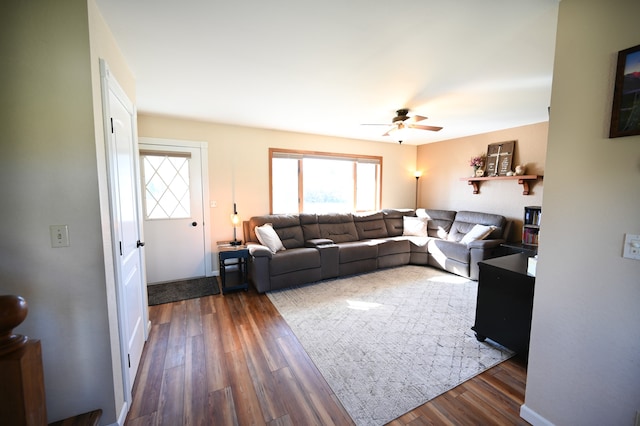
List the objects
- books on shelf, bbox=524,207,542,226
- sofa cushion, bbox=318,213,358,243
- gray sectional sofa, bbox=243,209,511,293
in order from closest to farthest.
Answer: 1. gray sectional sofa, bbox=243,209,511,293
2. books on shelf, bbox=524,207,542,226
3. sofa cushion, bbox=318,213,358,243

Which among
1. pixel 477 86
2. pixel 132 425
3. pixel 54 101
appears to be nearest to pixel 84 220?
pixel 54 101

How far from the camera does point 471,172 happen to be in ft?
16.6

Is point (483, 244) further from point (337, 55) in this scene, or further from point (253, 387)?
point (253, 387)

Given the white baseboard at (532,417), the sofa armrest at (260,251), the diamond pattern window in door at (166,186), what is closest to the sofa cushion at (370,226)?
the sofa armrest at (260,251)

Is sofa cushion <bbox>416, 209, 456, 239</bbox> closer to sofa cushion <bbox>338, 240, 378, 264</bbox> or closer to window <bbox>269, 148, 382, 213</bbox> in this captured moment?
window <bbox>269, 148, 382, 213</bbox>

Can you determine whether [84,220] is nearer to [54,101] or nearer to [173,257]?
[54,101]

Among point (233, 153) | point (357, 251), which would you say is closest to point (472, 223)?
point (357, 251)

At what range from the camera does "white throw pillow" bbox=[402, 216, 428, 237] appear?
17.0ft

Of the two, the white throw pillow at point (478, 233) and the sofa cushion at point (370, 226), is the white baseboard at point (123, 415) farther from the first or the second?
the white throw pillow at point (478, 233)

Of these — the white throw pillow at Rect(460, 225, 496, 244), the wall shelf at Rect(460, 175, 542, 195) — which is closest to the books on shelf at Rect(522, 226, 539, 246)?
the white throw pillow at Rect(460, 225, 496, 244)

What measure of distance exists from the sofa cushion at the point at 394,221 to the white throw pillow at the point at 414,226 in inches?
3.6

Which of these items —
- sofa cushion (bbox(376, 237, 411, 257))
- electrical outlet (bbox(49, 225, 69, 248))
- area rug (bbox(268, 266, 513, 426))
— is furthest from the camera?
sofa cushion (bbox(376, 237, 411, 257))

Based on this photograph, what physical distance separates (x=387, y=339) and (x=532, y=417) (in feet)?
3.57

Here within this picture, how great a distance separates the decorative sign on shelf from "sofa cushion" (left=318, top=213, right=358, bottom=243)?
270 cm
